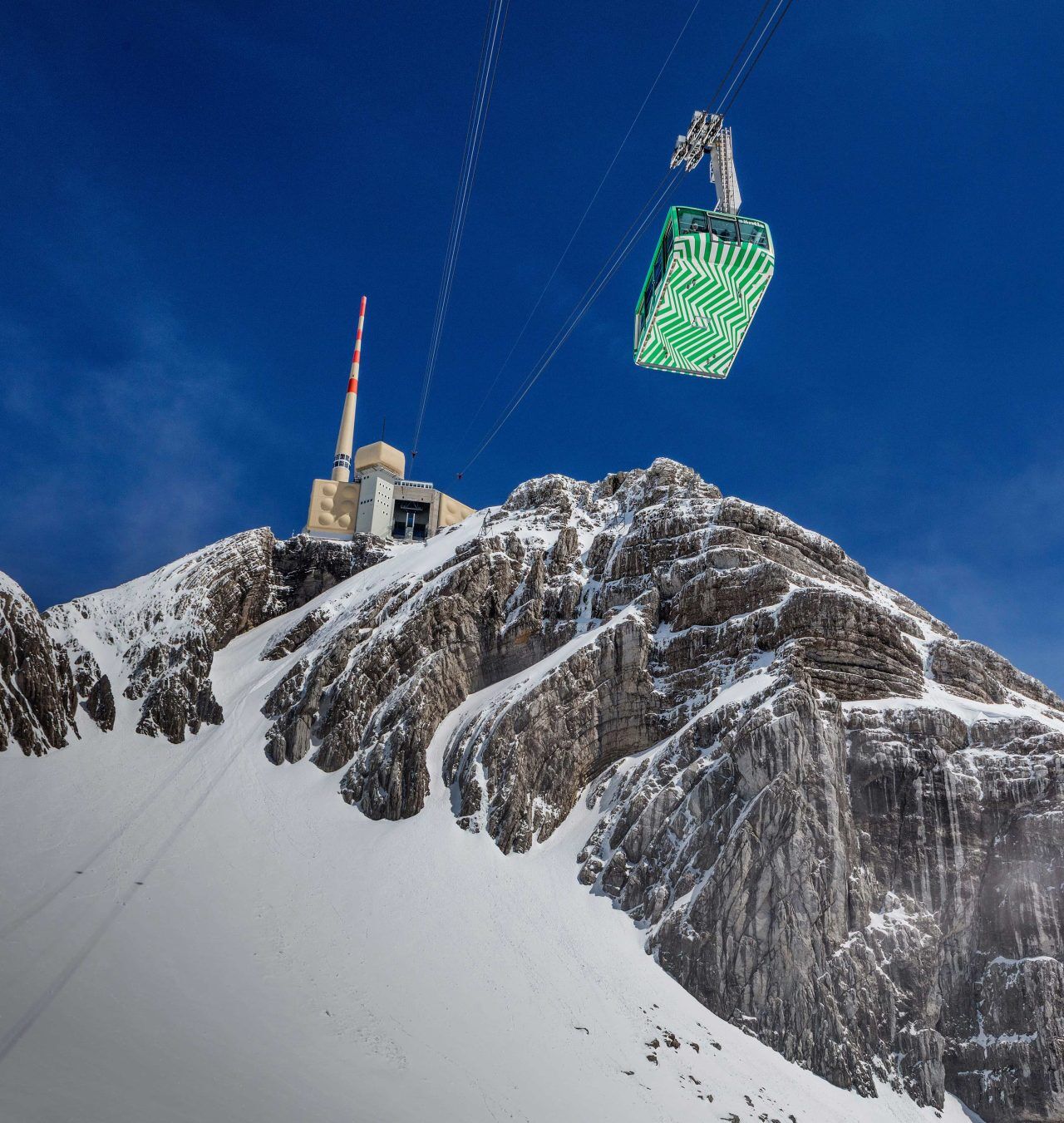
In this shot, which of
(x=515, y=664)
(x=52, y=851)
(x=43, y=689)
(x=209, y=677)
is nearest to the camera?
(x=52, y=851)

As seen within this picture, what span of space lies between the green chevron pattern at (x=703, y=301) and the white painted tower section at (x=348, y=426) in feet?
354

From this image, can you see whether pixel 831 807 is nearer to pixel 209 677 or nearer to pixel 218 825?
pixel 218 825

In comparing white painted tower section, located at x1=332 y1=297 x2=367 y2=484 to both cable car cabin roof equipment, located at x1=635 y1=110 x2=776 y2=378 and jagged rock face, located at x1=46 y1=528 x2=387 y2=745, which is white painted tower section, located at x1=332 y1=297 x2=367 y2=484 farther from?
cable car cabin roof equipment, located at x1=635 y1=110 x2=776 y2=378

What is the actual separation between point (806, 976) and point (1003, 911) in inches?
A: 544

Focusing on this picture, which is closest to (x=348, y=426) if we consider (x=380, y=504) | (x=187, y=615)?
(x=380, y=504)

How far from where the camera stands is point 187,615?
92000mm

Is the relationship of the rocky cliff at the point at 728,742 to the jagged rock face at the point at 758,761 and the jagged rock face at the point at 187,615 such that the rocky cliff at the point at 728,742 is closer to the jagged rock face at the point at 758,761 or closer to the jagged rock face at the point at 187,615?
the jagged rock face at the point at 758,761

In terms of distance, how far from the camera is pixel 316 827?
66.2m

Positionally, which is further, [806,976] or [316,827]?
[316,827]

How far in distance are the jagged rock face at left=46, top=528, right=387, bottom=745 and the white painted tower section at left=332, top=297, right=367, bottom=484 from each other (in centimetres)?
2599

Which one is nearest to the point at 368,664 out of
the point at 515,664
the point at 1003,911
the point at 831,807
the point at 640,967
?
the point at 515,664

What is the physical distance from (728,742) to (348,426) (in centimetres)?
9611

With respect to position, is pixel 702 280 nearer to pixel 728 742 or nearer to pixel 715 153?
pixel 715 153

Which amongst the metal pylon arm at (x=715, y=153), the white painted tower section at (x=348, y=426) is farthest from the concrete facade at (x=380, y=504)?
the metal pylon arm at (x=715, y=153)
